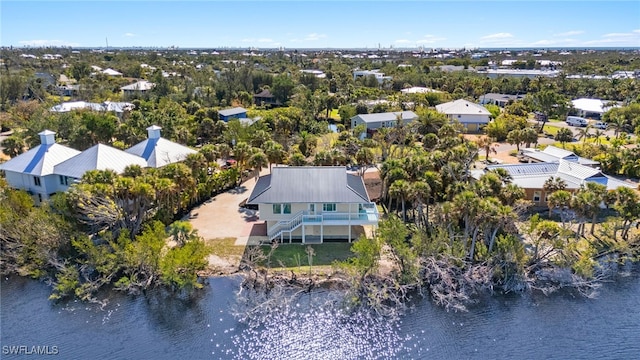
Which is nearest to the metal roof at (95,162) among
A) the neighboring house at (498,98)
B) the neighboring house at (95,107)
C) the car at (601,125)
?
the neighboring house at (95,107)

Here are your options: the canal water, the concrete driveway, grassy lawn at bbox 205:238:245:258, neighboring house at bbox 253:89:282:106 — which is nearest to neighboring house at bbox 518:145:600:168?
the canal water

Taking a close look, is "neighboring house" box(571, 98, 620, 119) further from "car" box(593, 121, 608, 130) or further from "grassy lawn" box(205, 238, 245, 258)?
"grassy lawn" box(205, 238, 245, 258)

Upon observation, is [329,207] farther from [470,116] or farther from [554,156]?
[470,116]

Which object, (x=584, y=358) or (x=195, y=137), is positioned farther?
(x=195, y=137)

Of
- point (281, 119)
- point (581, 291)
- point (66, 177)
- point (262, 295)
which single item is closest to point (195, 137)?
point (281, 119)

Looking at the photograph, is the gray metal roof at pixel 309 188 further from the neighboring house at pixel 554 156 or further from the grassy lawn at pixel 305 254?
the neighboring house at pixel 554 156

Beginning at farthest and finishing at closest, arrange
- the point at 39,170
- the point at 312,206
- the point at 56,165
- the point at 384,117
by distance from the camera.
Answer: the point at 384,117 → the point at 56,165 → the point at 39,170 → the point at 312,206

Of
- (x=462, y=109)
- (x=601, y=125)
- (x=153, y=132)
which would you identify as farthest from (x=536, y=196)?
(x=601, y=125)

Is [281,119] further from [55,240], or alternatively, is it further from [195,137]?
[55,240]
